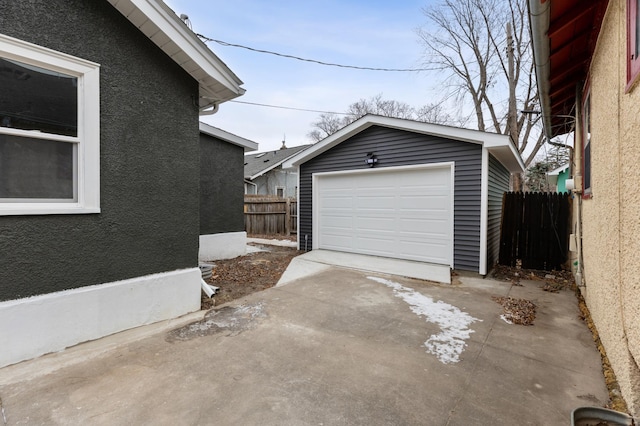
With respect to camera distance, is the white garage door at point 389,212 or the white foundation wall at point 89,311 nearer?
the white foundation wall at point 89,311

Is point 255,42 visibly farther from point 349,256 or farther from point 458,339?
point 458,339

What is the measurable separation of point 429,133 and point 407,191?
1.35m

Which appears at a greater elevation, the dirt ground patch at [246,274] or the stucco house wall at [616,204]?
the stucco house wall at [616,204]

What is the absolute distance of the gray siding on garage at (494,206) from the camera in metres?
6.57

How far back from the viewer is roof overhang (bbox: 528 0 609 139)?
2789mm

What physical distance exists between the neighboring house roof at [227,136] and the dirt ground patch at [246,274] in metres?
3.03

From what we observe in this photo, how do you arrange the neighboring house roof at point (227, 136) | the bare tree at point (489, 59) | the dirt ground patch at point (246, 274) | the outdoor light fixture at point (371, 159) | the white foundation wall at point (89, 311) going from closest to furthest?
the white foundation wall at point (89, 311), the dirt ground patch at point (246, 274), the neighboring house roof at point (227, 136), the outdoor light fixture at point (371, 159), the bare tree at point (489, 59)

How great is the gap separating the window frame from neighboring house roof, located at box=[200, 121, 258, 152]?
705 cm

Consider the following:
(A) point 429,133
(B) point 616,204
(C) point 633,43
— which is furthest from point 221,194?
(C) point 633,43

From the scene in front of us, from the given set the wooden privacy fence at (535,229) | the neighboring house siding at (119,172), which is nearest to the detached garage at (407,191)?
the wooden privacy fence at (535,229)

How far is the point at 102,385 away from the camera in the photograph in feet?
8.02

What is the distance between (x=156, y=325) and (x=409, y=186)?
562cm

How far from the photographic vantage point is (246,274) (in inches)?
247

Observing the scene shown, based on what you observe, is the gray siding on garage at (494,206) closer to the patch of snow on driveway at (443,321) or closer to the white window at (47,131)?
the patch of snow on driveway at (443,321)
